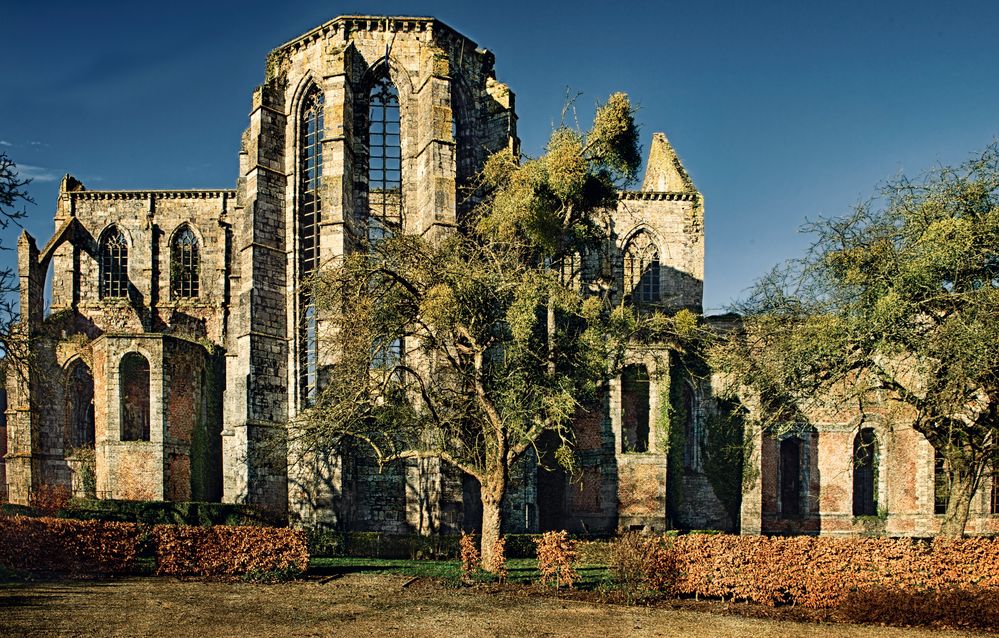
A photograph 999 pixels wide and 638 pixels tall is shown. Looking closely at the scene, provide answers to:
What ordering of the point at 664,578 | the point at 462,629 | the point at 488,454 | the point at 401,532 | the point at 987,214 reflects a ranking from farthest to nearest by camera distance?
1. the point at 401,532
2. the point at 488,454
3. the point at 987,214
4. the point at 664,578
5. the point at 462,629

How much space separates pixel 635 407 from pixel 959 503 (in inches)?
557

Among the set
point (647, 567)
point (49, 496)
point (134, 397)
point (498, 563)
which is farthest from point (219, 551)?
point (49, 496)

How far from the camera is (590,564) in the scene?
1953 centimetres

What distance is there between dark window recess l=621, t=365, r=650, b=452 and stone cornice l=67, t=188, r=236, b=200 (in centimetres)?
1982

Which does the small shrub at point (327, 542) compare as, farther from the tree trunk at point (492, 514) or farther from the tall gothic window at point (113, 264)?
the tall gothic window at point (113, 264)

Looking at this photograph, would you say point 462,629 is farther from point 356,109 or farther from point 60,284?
point 60,284

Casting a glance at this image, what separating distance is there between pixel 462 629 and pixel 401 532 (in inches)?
483

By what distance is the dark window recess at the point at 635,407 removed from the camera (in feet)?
95.9

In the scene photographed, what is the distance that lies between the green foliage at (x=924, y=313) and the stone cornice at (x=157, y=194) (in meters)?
26.8

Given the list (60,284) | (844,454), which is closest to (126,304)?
(60,284)

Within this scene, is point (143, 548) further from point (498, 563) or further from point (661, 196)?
point (661, 196)

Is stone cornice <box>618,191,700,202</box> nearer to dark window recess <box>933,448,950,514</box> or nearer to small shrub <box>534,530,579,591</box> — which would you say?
dark window recess <box>933,448,950,514</box>

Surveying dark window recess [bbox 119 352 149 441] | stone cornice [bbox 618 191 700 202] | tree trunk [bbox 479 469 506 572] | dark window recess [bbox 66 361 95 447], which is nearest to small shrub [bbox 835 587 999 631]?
tree trunk [bbox 479 469 506 572]

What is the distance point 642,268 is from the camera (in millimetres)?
37281
